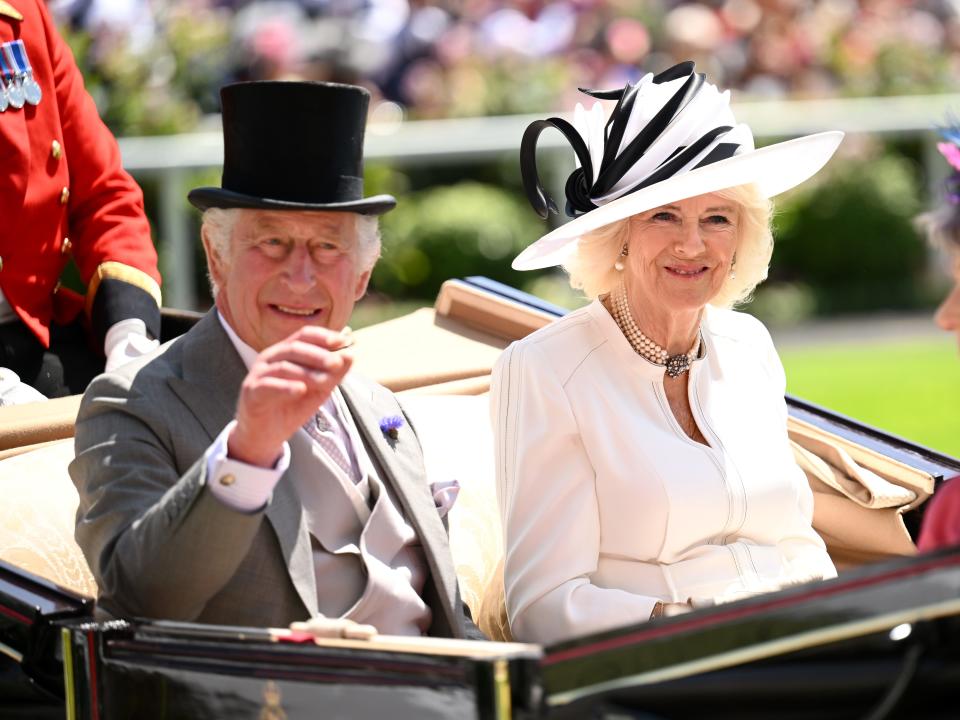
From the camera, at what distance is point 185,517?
2.08m

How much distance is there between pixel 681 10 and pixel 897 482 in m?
8.43

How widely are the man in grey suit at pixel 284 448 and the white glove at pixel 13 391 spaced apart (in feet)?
2.69

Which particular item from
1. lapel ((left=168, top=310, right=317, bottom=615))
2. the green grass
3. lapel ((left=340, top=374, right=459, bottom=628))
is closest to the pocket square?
lapel ((left=340, top=374, right=459, bottom=628))

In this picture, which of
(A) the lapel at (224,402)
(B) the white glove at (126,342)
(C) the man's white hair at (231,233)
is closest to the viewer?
(A) the lapel at (224,402)

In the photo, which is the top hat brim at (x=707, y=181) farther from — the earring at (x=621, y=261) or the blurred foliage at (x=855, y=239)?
the blurred foliage at (x=855, y=239)

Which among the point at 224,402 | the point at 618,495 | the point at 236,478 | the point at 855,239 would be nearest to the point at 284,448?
the point at 236,478

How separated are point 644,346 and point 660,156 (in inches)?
13.2

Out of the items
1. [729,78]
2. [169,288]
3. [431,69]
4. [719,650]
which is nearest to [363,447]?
[719,650]

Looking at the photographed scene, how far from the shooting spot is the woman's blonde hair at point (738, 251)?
9.44 ft

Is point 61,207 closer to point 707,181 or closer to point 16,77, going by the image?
point 16,77

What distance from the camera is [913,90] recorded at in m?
11.3

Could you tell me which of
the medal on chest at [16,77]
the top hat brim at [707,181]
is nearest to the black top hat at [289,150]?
the top hat brim at [707,181]

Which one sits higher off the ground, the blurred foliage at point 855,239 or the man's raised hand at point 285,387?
the blurred foliage at point 855,239

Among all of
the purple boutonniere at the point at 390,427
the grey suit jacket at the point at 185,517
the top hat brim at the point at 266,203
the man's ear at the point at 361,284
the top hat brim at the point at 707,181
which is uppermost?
the top hat brim at the point at 707,181
